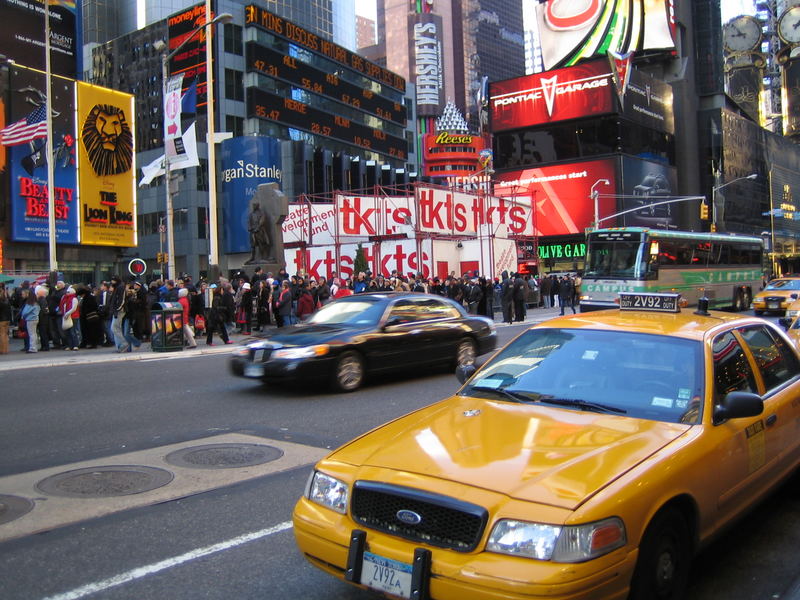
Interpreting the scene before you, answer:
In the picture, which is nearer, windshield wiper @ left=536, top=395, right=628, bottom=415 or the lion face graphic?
windshield wiper @ left=536, top=395, right=628, bottom=415

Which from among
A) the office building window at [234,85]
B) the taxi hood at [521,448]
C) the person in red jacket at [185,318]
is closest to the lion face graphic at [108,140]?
the office building window at [234,85]

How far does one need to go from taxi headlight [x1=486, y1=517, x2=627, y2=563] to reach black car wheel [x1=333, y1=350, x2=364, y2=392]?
7.16 m

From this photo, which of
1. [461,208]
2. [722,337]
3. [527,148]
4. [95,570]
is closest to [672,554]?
[722,337]

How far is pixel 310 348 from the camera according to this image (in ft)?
31.9

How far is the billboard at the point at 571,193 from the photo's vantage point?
6612 centimetres

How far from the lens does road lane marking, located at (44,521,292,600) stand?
3.71 meters

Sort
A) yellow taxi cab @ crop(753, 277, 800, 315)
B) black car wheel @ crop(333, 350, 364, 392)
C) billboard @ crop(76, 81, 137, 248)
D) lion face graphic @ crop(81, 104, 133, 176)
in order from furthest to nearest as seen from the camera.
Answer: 1. lion face graphic @ crop(81, 104, 133, 176)
2. billboard @ crop(76, 81, 137, 248)
3. yellow taxi cab @ crop(753, 277, 800, 315)
4. black car wheel @ crop(333, 350, 364, 392)

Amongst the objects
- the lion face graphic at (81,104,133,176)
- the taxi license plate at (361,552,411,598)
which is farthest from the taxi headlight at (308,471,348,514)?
the lion face graphic at (81,104,133,176)

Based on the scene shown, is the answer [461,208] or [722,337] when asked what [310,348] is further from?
[461,208]

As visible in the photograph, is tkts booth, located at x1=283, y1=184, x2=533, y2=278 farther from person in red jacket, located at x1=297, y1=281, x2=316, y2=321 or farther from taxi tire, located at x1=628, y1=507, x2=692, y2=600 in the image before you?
taxi tire, located at x1=628, y1=507, x2=692, y2=600

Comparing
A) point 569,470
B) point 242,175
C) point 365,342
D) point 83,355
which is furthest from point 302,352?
point 242,175

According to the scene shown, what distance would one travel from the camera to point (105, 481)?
5.68 meters

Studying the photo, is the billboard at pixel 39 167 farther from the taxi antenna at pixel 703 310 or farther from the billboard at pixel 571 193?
the billboard at pixel 571 193

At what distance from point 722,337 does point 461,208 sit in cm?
2679
